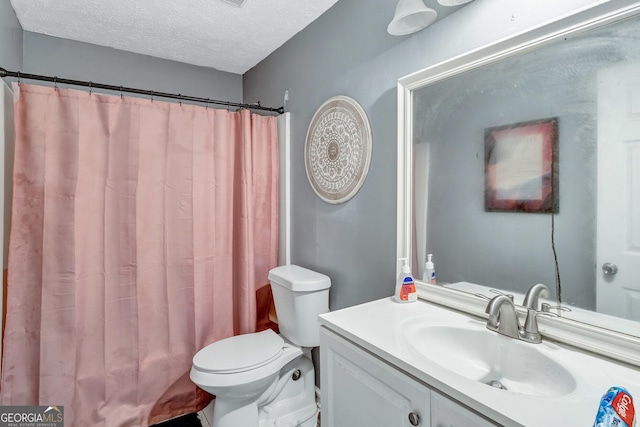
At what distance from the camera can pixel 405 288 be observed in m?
1.27

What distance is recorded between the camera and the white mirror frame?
82 centimetres

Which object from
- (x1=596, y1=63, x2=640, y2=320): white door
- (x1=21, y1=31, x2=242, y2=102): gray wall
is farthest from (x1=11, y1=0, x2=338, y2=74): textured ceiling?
(x1=596, y1=63, x2=640, y2=320): white door

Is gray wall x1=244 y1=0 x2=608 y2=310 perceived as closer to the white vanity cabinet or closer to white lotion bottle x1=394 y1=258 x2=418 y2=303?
white lotion bottle x1=394 y1=258 x2=418 y2=303

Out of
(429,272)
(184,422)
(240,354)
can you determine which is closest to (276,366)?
(240,354)

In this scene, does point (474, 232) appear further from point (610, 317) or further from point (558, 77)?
point (558, 77)

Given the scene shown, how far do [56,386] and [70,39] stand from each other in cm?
209

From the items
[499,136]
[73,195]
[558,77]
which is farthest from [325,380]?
[73,195]

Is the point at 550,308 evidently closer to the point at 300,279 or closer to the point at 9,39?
the point at 300,279

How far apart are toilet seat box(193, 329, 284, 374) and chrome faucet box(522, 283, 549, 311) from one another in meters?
1.19

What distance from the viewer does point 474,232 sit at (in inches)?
45.9

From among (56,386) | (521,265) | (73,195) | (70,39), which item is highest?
(70,39)

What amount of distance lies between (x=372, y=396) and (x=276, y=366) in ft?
2.70

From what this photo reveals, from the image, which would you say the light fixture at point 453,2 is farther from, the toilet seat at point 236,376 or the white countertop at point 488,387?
the toilet seat at point 236,376

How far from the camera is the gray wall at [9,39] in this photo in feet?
5.12
